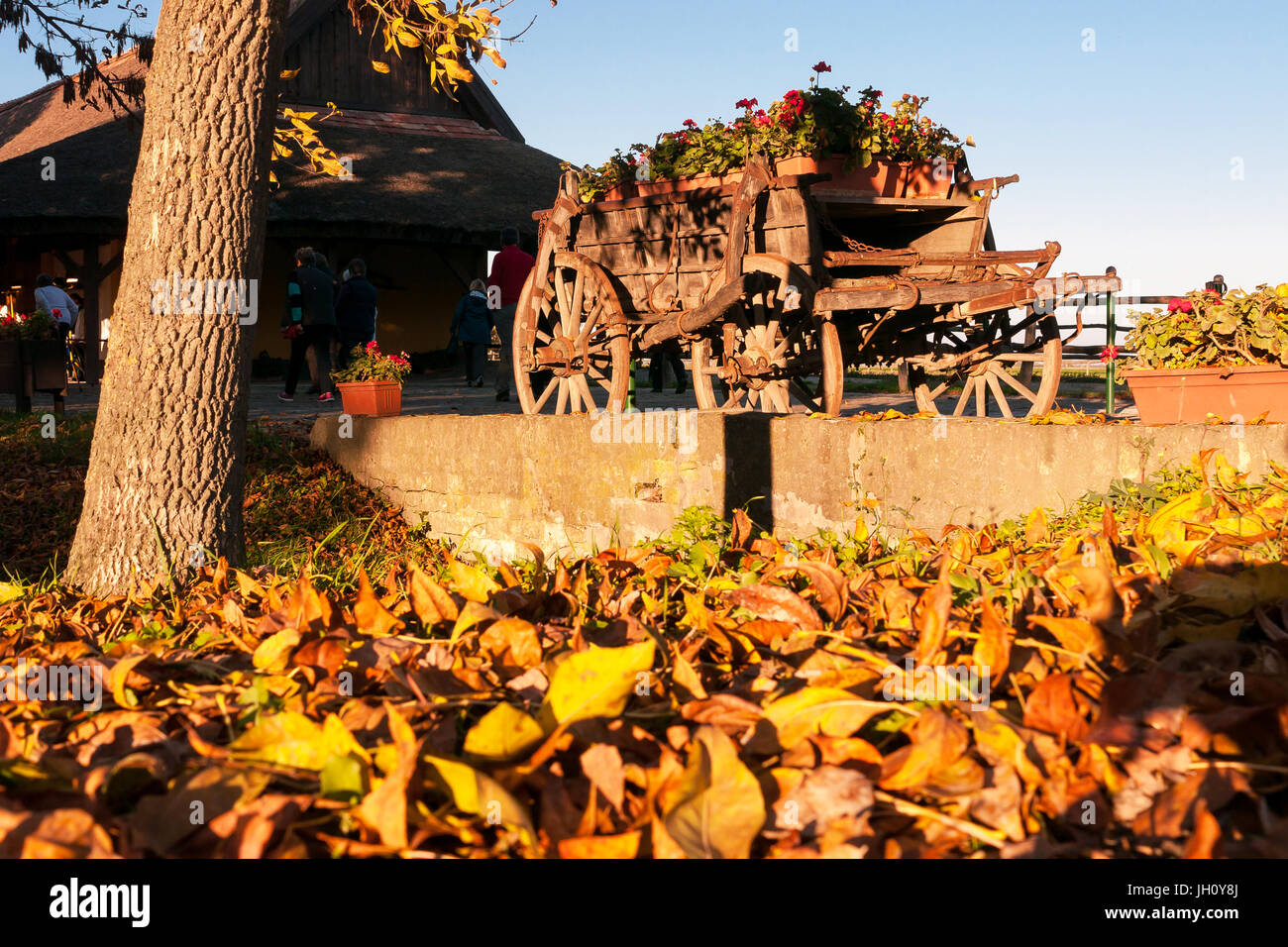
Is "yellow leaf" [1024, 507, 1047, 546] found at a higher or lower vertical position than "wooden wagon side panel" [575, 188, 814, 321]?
lower

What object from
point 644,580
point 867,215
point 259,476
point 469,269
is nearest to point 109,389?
point 644,580

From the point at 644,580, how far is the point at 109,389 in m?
2.32

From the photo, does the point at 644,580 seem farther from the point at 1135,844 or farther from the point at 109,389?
the point at 109,389

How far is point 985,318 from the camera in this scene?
6.51m

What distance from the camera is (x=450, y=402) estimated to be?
12719 millimetres

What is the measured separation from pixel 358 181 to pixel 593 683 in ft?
64.3

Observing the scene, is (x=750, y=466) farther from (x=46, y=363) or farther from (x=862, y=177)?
(x=46, y=363)

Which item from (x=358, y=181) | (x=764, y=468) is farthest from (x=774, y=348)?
(x=358, y=181)

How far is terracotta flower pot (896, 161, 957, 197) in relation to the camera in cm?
643

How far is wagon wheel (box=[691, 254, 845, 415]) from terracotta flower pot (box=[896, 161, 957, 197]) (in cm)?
123

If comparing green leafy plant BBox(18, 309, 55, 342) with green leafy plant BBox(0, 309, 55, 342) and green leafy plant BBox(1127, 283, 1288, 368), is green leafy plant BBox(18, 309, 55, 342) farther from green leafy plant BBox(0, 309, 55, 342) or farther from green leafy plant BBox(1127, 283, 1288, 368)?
green leafy plant BBox(1127, 283, 1288, 368)

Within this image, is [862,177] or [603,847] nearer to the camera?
[603,847]

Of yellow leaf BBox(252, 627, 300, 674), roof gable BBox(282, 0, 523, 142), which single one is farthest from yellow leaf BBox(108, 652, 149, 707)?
roof gable BBox(282, 0, 523, 142)

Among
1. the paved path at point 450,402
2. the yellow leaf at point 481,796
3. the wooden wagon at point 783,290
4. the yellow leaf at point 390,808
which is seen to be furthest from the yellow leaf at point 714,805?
the paved path at point 450,402
